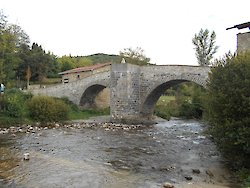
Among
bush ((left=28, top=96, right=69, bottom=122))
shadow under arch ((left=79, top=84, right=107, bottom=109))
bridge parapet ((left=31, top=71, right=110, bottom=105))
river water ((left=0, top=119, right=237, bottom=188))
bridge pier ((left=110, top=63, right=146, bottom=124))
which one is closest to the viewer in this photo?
river water ((left=0, top=119, right=237, bottom=188))

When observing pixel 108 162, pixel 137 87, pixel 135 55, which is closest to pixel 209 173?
pixel 108 162

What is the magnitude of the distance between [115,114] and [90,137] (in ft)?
23.5

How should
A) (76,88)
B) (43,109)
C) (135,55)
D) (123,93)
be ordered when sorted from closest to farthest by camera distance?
(43,109), (123,93), (76,88), (135,55)

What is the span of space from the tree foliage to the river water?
28.7 inches

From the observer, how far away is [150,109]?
23.5 meters

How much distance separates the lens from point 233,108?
332 inches

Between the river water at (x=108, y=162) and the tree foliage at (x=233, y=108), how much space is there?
729mm

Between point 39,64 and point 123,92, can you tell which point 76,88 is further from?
point 39,64

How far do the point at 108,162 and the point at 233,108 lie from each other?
394 cm

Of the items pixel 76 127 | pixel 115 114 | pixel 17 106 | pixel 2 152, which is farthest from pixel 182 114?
pixel 2 152

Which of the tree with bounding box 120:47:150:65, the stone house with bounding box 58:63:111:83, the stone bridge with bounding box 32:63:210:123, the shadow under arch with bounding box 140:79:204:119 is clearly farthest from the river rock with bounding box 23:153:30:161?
the tree with bounding box 120:47:150:65

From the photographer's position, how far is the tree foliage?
8.20m

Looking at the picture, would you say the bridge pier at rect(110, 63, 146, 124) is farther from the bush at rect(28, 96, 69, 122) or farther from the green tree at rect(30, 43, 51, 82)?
the green tree at rect(30, 43, 51, 82)

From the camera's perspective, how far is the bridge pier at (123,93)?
21.6 m
